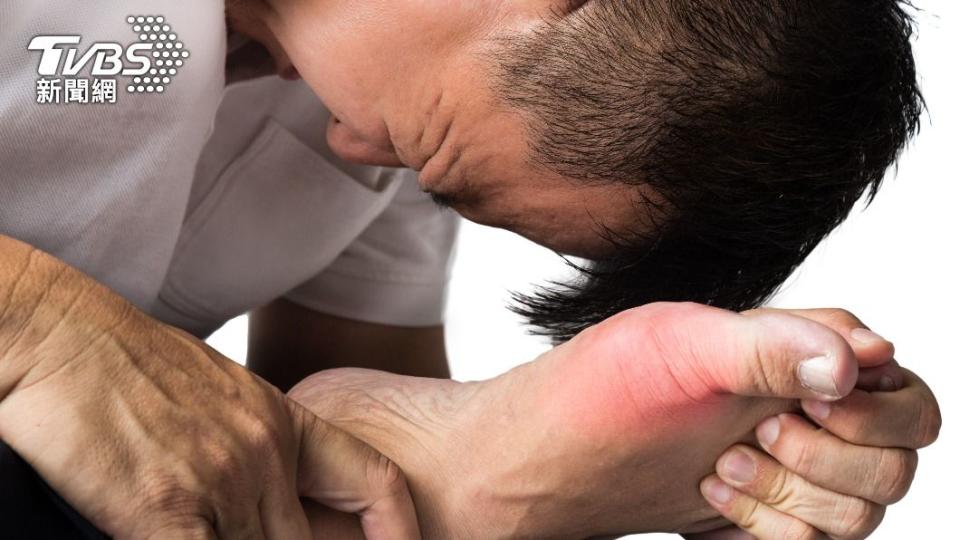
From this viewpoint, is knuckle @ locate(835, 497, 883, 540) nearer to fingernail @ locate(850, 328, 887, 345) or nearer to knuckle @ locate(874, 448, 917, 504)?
knuckle @ locate(874, 448, 917, 504)

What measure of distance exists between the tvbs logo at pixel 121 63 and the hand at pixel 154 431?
21 centimetres

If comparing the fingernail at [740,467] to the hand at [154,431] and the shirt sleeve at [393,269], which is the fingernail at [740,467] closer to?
the hand at [154,431]

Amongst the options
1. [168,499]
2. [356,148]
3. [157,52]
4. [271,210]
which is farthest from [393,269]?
[168,499]

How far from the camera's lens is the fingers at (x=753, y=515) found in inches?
41.9

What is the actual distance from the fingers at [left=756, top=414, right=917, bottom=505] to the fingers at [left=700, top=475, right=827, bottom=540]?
0.12 feet

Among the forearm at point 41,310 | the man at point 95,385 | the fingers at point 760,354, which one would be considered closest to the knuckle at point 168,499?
the man at point 95,385

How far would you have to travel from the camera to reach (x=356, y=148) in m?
1.35

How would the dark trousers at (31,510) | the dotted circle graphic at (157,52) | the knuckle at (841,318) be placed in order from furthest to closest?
1. the dotted circle graphic at (157,52)
2. the knuckle at (841,318)
3. the dark trousers at (31,510)

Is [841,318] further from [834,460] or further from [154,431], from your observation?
[154,431]

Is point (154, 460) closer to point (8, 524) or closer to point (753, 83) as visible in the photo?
point (8, 524)

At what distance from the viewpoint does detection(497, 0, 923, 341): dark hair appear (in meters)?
1.12

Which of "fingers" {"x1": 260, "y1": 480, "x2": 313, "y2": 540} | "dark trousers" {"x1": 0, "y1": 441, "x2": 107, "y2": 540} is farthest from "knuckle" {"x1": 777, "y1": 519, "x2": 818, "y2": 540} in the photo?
"dark trousers" {"x1": 0, "y1": 441, "x2": 107, "y2": 540}

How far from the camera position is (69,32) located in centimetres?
120

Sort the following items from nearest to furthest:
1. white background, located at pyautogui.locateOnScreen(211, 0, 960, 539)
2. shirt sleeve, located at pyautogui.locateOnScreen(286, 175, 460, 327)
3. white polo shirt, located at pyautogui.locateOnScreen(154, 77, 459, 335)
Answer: white polo shirt, located at pyautogui.locateOnScreen(154, 77, 459, 335)
shirt sleeve, located at pyautogui.locateOnScreen(286, 175, 460, 327)
white background, located at pyautogui.locateOnScreen(211, 0, 960, 539)
